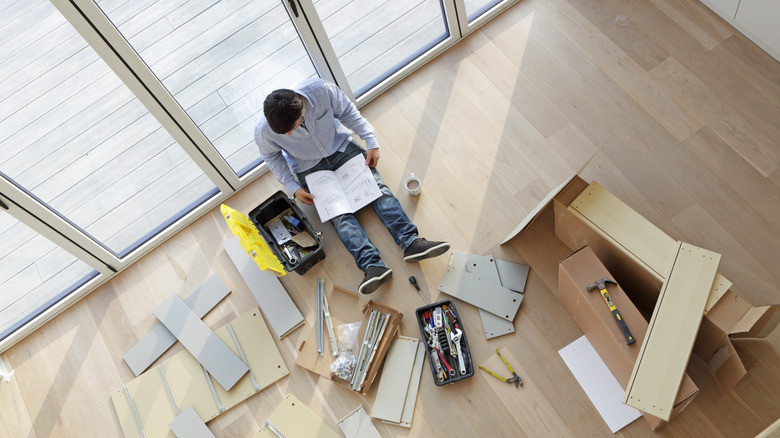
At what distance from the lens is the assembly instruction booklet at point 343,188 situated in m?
2.98

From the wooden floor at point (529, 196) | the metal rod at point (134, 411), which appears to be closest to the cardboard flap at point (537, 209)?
the wooden floor at point (529, 196)

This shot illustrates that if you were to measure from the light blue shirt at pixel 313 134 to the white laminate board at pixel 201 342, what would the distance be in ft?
2.88

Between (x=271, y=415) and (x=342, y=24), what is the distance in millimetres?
2028

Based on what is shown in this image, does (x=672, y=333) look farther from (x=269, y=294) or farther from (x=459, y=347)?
(x=269, y=294)

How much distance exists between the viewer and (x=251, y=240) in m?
2.80

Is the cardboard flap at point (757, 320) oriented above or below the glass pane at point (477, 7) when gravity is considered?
below

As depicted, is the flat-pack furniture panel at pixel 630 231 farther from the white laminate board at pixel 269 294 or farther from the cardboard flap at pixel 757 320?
the white laminate board at pixel 269 294

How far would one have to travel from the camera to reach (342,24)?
3041 millimetres

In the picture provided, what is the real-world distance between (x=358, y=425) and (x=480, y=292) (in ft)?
2.81

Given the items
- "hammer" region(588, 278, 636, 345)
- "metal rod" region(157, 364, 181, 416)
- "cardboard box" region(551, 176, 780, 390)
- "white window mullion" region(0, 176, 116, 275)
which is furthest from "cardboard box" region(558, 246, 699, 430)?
"white window mullion" region(0, 176, 116, 275)

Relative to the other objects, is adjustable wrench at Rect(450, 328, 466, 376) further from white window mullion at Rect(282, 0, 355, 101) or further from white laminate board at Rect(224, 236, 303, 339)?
white window mullion at Rect(282, 0, 355, 101)

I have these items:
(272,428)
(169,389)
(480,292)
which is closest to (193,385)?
(169,389)

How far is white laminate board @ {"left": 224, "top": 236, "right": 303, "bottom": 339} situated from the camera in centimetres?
293

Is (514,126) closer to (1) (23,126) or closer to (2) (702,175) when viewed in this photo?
(2) (702,175)
